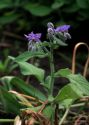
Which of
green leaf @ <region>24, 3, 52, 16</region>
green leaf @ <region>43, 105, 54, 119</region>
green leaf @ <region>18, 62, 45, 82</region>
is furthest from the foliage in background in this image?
green leaf @ <region>43, 105, 54, 119</region>

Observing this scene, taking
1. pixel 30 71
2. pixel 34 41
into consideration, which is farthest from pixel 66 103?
pixel 34 41

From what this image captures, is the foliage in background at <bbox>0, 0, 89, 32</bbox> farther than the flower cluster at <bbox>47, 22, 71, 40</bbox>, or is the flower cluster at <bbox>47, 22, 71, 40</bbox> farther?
the foliage in background at <bbox>0, 0, 89, 32</bbox>

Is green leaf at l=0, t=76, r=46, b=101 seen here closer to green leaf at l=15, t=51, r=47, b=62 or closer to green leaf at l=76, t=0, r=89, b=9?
green leaf at l=15, t=51, r=47, b=62

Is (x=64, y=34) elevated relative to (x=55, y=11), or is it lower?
lower

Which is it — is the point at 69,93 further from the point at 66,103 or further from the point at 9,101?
the point at 9,101

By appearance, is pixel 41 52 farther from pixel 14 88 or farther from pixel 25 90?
pixel 14 88

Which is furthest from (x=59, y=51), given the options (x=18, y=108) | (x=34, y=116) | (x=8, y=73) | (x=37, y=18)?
(x=34, y=116)

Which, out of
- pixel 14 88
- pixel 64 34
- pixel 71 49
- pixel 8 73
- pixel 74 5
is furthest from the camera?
pixel 71 49
